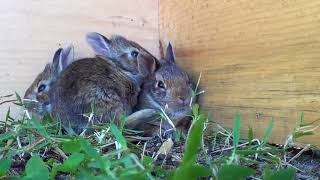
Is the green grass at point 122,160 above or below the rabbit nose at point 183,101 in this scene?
above

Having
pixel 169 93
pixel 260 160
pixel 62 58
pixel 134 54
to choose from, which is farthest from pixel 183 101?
pixel 260 160

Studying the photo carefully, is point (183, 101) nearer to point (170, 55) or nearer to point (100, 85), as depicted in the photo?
point (170, 55)

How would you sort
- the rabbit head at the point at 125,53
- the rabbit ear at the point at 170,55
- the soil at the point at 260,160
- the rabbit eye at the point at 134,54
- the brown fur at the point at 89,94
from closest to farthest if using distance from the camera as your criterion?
1. the soil at the point at 260,160
2. the brown fur at the point at 89,94
3. the rabbit ear at the point at 170,55
4. the rabbit head at the point at 125,53
5. the rabbit eye at the point at 134,54

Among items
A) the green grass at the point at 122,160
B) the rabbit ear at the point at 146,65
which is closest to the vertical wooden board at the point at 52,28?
the rabbit ear at the point at 146,65

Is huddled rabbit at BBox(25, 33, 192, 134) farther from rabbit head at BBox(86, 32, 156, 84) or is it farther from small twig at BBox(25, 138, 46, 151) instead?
small twig at BBox(25, 138, 46, 151)

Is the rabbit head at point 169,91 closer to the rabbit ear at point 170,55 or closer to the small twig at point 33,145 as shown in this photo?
the rabbit ear at point 170,55

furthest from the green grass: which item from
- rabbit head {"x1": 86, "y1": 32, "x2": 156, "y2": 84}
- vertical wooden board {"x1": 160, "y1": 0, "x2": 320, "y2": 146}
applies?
rabbit head {"x1": 86, "y1": 32, "x2": 156, "y2": 84}

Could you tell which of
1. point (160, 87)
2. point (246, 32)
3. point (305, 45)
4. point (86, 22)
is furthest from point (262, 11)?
point (86, 22)
